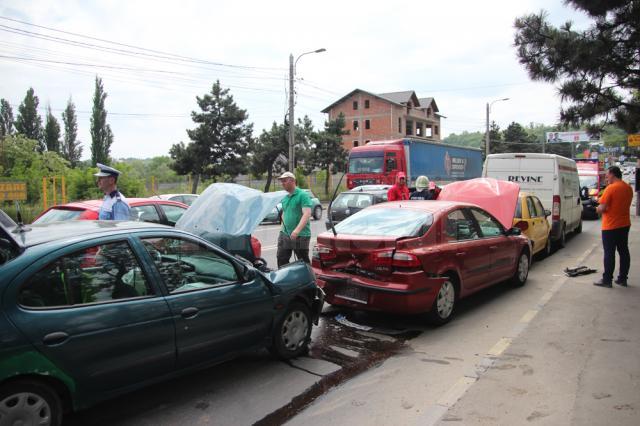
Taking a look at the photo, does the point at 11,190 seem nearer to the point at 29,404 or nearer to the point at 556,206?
the point at 29,404

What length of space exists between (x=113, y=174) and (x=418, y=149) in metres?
21.0

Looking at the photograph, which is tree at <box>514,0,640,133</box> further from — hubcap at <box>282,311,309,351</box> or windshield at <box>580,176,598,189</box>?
windshield at <box>580,176,598,189</box>

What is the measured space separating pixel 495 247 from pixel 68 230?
539 centimetres

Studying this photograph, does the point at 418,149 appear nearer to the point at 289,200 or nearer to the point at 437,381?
the point at 289,200

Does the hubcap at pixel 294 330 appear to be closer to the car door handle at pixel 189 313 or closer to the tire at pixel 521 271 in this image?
the car door handle at pixel 189 313

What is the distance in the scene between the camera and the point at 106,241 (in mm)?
3340

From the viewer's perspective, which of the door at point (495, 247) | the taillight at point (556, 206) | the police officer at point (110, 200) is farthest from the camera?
the taillight at point (556, 206)

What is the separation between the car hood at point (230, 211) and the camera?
5336 mm

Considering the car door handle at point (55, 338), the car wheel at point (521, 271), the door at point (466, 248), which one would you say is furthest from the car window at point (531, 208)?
the car door handle at point (55, 338)

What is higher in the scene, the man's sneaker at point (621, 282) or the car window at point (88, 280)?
the car window at point (88, 280)

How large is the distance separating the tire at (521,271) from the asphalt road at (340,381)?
1.51m

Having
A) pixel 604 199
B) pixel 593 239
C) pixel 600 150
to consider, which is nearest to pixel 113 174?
pixel 604 199

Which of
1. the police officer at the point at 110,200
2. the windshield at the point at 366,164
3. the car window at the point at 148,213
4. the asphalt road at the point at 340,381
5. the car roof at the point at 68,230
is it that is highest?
the windshield at the point at 366,164

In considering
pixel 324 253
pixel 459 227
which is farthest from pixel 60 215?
pixel 459 227
